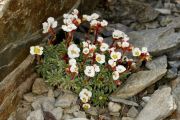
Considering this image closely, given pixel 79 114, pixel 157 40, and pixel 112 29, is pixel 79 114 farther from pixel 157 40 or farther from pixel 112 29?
pixel 112 29

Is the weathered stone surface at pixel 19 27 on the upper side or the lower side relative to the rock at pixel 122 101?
upper

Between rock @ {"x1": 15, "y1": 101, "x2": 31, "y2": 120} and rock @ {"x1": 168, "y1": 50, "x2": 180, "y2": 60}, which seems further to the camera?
rock @ {"x1": 168, "y1": 50, "x2": 180, "y2": 60}

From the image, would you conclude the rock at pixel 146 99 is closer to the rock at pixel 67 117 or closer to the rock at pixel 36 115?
the rock at pixel 67 117

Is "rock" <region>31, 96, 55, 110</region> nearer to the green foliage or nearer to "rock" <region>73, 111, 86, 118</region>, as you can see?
the green foliage

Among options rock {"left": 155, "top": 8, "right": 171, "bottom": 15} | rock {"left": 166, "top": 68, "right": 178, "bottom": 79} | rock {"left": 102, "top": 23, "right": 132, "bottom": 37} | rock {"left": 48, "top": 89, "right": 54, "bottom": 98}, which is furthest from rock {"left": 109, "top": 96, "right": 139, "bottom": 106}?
rock {"left": 155, "top": 8, "right": 171, "bottom": 15}

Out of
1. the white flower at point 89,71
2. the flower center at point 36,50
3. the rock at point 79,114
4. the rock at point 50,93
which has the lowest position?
the rock at point 79,114

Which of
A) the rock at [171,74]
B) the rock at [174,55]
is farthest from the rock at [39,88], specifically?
the rock at [174,55]

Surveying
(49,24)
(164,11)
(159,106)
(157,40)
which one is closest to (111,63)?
(159,106)
